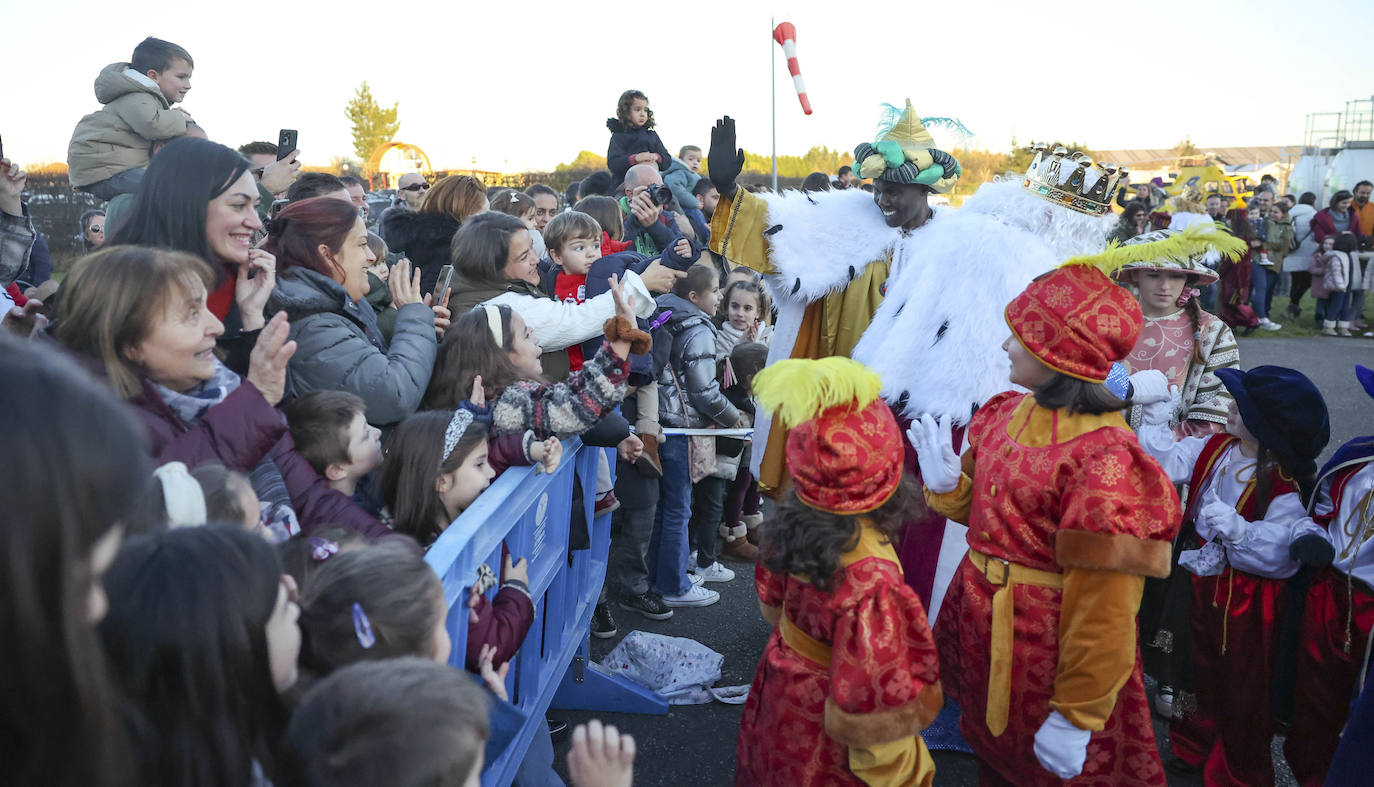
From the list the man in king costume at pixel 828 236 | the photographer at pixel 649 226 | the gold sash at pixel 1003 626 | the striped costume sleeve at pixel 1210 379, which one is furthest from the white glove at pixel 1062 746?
the photographer at pixel 649 226

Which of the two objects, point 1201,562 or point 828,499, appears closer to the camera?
point 828,499

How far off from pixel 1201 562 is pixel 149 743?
303 centimetres

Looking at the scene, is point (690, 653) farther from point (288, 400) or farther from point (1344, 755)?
point (1344, 755)

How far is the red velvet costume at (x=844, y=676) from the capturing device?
1.97m

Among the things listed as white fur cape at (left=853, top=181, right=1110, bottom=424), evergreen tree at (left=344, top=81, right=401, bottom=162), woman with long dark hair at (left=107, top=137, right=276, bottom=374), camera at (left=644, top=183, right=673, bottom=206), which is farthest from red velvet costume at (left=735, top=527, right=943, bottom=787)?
evergreen tree at (left=344, top=81, right=401, bottom=162)

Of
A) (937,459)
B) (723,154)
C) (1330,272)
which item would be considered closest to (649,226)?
(723,154)

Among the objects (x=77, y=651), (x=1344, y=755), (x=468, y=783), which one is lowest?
(x=1344, y=755)

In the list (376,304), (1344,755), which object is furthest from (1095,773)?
(376,304)

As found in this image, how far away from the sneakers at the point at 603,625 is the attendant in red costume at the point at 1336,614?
2.57 m

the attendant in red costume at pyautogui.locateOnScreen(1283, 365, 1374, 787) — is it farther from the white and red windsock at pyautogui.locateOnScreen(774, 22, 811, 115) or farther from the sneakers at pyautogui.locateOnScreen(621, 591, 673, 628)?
the white and red windsock at pyautogui.locateOnScreen(774, 22, 811, 115)

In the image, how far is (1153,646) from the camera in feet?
11.0

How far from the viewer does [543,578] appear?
2588mm

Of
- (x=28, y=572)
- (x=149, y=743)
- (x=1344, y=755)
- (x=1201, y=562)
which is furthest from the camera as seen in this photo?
(x=1201, y=562)

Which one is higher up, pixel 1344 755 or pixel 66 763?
pixel 66 763
